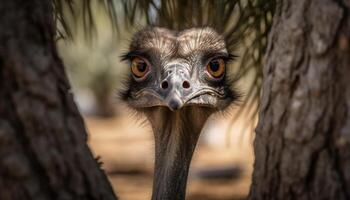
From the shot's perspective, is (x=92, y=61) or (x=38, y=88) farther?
(x=92, y=61)

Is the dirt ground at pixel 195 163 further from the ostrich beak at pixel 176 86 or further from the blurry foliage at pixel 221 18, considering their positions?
the ostrich beak at pixel 176 86

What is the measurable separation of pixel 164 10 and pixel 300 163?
2.03m

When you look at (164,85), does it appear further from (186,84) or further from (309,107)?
(309,107)

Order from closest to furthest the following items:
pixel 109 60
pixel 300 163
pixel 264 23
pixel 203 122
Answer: pixel 300 163, pixel 203 122, pixel 264 23, pixel 109 60

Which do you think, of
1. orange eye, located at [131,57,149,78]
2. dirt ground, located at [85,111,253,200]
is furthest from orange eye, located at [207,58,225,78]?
dirt ground, located at [85,111,253,200]

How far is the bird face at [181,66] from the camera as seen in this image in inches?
134

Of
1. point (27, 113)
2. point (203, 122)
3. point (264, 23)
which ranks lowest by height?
point (27, 113)

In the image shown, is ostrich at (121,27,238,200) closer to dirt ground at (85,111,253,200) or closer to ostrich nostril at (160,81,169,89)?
ostrich nostril at (160,81,169,89)

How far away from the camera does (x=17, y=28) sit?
92.3 inches

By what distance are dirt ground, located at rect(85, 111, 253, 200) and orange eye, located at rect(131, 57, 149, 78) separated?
7.97ft

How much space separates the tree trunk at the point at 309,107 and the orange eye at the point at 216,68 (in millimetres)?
953

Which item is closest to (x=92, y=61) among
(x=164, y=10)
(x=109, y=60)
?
(x=109, y=60)

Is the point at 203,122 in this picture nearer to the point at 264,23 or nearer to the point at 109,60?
the point at 264,23

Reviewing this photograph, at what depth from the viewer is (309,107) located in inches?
97.8
